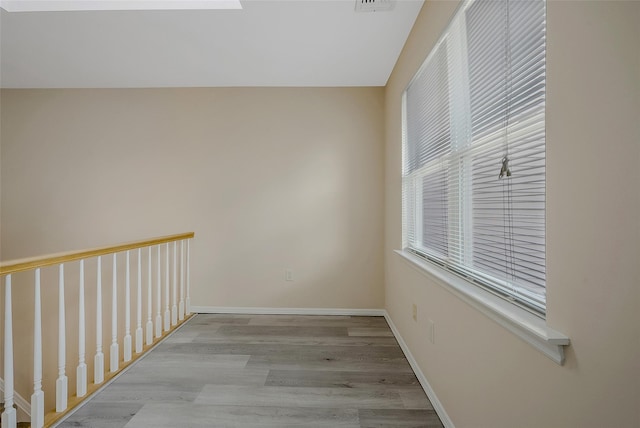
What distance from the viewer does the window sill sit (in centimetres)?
72

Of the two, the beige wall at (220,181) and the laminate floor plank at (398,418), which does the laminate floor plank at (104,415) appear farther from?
the beige wall at (220,181)

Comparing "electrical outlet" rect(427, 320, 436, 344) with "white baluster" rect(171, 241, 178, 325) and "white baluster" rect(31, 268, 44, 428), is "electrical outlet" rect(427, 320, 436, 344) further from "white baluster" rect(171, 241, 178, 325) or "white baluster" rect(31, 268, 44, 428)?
"white baluster" rect(171, 241, 178, 325)

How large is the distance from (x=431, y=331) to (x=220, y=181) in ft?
8.22

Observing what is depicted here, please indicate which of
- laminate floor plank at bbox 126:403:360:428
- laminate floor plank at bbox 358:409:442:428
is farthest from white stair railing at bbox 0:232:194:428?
laminate floor plank at bbox 358:409:442:428

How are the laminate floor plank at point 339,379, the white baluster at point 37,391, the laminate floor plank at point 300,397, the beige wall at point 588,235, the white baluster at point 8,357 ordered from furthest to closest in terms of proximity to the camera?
1. the laminate floor plank at point 339,379
2. the laminate floor plank at point 300,397
3. the white baluster at point 37,391
4. the white baluster at point 8,357
5. the beige wall at point 588,235

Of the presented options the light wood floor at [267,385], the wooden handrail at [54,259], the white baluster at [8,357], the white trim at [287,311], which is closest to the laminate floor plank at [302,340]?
the light wood floor at [267,385]

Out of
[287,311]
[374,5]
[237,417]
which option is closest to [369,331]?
[287,311]

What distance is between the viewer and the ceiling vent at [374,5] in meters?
1.86

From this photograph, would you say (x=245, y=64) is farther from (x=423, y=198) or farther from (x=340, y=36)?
(x=423, y=198)

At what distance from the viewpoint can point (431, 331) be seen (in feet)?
5.46

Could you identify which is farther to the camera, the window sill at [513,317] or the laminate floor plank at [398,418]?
the laminate floor plank at [398,418]

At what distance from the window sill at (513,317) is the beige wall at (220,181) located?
1.77 m

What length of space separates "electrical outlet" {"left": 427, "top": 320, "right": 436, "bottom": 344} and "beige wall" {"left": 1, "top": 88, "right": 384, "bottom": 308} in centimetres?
140

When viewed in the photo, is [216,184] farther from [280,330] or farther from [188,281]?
[280,330]
